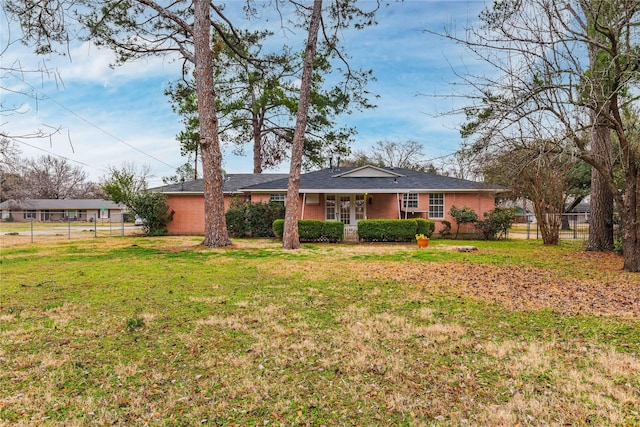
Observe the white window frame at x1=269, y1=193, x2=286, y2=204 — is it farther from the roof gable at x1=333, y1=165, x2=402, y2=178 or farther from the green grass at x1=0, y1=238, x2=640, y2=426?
the green grass at x1=0, y1=238, x2=640, y2=426

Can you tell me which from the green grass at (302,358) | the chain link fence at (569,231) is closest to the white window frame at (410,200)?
the chain link fence at (569,231)

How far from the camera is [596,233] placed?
40.6ft

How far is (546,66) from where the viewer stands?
7.30 meters

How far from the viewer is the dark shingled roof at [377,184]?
17.7 metres

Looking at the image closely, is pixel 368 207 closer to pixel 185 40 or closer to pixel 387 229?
pixel 387 229

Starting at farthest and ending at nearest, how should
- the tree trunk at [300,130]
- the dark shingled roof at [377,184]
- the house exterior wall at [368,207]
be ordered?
the house exterior wall at [368,207]
the dark shingled roof at [377,184]
the tree trunk at [300,130]

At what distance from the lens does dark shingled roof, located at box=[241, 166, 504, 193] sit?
58.1 ft

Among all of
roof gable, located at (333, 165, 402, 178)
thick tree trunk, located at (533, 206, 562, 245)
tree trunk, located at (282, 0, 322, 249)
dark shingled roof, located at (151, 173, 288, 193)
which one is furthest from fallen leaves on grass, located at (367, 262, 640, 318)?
dark shingled roof, located at (151, 173, 288, 193)

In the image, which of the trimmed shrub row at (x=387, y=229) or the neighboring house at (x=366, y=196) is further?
the neighboring house at (x=366, y=196)

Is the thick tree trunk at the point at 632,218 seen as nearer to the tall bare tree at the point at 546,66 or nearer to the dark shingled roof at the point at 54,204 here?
the tall bare tree at the point at 546,66

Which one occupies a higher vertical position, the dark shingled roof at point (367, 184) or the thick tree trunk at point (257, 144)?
the thick tree trunk at point (257, 144)

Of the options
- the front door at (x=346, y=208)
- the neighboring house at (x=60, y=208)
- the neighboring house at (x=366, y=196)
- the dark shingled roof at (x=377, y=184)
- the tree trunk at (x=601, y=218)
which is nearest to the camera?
the tree trunk at (x=601, y=218)

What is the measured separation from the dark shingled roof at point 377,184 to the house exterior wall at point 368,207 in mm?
552

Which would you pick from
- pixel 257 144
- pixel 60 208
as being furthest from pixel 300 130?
pixel 60 208
